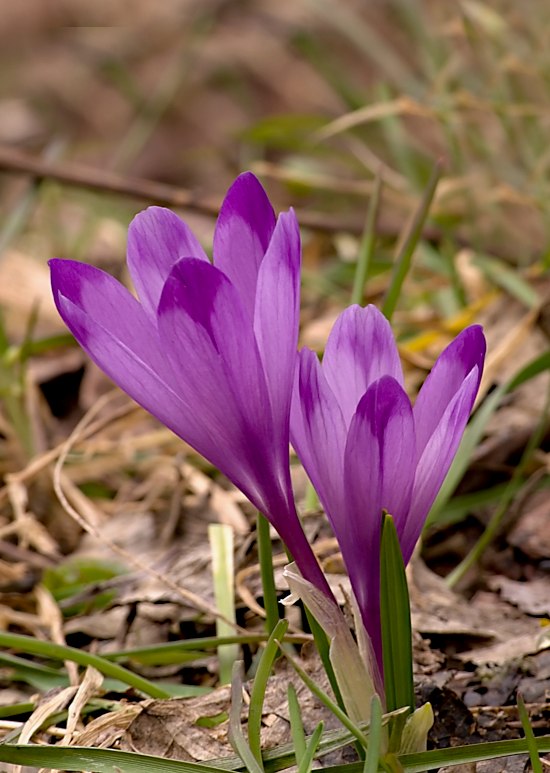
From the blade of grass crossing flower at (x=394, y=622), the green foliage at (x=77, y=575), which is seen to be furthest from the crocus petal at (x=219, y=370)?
the green foliage at (x=77, y=575)

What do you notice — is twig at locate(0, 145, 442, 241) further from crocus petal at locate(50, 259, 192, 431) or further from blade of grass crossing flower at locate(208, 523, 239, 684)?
crocus petal at locate(50, 259, 192, 431)

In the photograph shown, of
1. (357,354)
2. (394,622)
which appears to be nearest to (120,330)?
(357,354)

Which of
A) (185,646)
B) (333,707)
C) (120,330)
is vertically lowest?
(185,646)

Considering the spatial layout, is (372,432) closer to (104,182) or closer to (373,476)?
(373,476)

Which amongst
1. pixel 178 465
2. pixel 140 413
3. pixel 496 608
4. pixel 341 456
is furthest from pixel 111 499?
pixel 341 456

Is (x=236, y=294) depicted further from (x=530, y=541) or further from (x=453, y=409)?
(x=530, y=541)

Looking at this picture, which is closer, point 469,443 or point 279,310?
point 279,310
